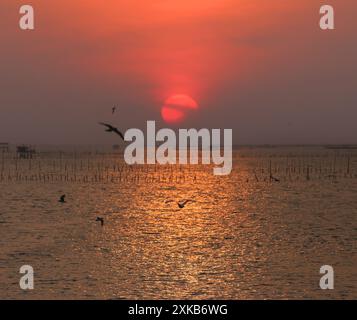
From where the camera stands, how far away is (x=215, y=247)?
42469mm

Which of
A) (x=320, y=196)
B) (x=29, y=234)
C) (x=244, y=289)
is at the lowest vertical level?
(x=244, y=289)

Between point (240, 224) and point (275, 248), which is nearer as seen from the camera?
point (275, 248)

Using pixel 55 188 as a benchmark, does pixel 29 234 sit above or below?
below

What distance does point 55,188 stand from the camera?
116 m

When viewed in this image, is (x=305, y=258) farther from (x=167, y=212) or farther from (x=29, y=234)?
(x=167, y=212)

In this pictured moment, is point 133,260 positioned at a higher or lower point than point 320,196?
lower

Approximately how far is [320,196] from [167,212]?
3509cm

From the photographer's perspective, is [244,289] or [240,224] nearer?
[244,289]

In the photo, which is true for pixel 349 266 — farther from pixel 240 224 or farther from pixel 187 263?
pixel 240 224

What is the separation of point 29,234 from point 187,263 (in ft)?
60.6

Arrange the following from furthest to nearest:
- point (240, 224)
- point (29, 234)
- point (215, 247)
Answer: point (240, 224), point (29, 234), point (215, 247)
